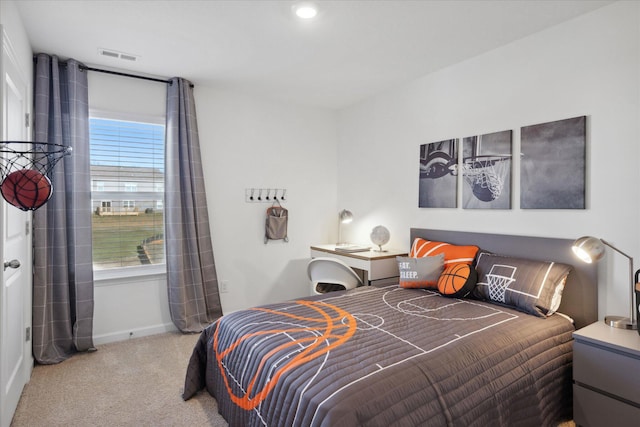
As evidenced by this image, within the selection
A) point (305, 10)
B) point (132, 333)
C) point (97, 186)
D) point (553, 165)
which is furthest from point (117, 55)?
point (553, 165)

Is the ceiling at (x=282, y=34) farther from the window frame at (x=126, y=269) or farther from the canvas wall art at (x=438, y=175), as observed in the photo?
the canvas wall art at (x=438, y=175)

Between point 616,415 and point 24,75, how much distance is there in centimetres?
391

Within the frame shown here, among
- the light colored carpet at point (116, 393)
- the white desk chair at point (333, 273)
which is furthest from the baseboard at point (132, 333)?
the white desk chair at point (333, 273)

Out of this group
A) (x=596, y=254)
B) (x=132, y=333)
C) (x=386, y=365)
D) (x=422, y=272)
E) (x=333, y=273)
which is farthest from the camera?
(x=132, y=333)

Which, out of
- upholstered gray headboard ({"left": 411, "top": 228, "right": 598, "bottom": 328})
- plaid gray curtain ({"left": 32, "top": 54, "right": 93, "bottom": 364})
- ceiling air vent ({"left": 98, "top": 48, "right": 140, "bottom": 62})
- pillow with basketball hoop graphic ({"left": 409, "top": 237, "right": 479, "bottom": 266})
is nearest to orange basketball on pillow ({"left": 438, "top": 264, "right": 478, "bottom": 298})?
pillow with basketball hoop graphic ({"left": 409, "top": 237, "right": 479, "bottom": 266})

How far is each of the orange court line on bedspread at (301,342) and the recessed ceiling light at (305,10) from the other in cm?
181

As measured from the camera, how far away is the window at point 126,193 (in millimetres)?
3242

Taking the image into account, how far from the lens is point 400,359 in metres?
1.59

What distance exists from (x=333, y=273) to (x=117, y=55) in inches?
97.4

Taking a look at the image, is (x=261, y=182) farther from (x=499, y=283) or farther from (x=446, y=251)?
(x=499, y=283)

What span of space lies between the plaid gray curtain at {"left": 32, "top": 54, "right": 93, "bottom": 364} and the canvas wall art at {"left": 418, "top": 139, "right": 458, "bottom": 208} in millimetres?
2869

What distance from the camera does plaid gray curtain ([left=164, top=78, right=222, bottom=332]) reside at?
11.0 ft

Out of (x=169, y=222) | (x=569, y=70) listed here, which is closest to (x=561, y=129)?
(x=569, y=70)

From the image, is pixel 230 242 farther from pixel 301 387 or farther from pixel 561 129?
pixel 561 129
